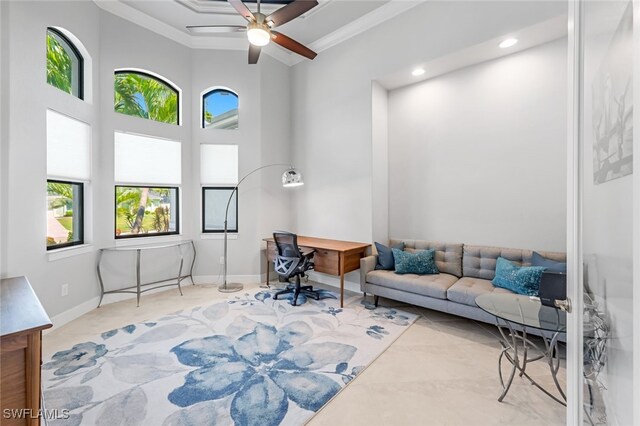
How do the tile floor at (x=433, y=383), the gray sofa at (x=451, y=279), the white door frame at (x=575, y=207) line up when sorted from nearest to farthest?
1. the white door frame at (x=575, y=207)
2. the tile floor at (x=433, y=383)
3. the gray sofa at (x=451, y=279)

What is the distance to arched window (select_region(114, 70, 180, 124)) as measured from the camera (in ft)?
12.6

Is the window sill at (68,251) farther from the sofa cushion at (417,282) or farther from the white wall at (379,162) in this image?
the white wall at (379,162)

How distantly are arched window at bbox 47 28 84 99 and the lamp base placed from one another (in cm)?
312

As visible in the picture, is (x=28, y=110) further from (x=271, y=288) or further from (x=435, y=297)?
(x=435, y=297)

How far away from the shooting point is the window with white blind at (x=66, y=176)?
2.92 m

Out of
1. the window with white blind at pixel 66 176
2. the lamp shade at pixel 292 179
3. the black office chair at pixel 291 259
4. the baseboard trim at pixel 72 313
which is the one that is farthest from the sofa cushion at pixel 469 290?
the window with white blind at pixel 66 176

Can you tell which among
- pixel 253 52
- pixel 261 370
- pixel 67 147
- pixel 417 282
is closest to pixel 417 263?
pixel 417 282

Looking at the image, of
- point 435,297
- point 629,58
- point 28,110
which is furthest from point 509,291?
point 28,110

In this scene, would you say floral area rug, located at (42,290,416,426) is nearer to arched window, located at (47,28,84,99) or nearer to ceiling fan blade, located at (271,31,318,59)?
arched window, located at (47,28,84,99)

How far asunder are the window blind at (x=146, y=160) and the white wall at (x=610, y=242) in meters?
4.70

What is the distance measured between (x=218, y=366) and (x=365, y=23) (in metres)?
4.62

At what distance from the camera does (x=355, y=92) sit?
4082 millimetres

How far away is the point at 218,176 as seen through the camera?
4.58 m

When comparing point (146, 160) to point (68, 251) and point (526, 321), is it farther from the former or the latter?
point (526, 321)
